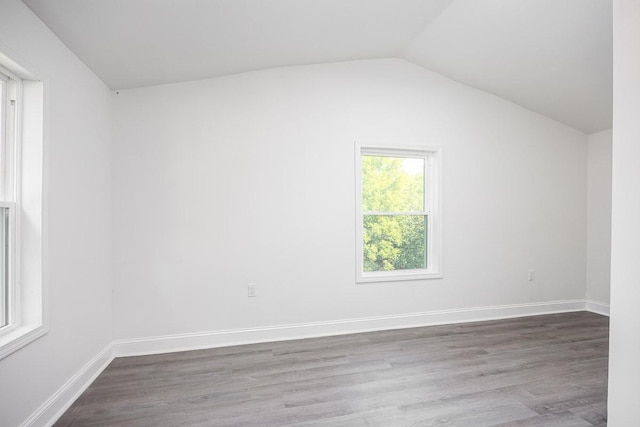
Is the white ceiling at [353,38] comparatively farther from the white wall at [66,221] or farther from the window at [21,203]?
the window at [21,203]

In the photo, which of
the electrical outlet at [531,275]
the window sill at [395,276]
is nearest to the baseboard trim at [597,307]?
the electrical outlet at [531,275]

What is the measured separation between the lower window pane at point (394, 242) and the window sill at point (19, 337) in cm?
269

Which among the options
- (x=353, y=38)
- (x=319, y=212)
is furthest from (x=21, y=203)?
(x=353, y=38)

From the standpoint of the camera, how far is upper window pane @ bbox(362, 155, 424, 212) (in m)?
3.57

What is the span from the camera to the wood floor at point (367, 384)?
1971 mm

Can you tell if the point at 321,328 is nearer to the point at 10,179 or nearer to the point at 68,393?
the point at 68,393

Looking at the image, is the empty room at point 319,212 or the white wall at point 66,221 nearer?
the white wall at point 66,221

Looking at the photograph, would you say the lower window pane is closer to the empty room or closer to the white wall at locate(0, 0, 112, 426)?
the empty room

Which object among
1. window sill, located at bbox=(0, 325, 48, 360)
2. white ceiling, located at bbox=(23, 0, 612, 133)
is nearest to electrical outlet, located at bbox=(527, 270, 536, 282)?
white ceiling, located at bbox=(23, 0, 612, 133)

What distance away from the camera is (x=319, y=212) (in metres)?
3.33

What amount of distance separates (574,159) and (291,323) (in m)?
4.04

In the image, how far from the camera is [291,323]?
3248 millimetres

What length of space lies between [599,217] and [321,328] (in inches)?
146

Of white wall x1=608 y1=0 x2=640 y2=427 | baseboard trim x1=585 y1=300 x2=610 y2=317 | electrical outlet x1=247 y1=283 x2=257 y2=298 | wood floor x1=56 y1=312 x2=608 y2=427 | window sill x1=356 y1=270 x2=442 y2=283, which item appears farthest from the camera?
baseboard trim x1=585 y1=300 x2=610 y2=317
